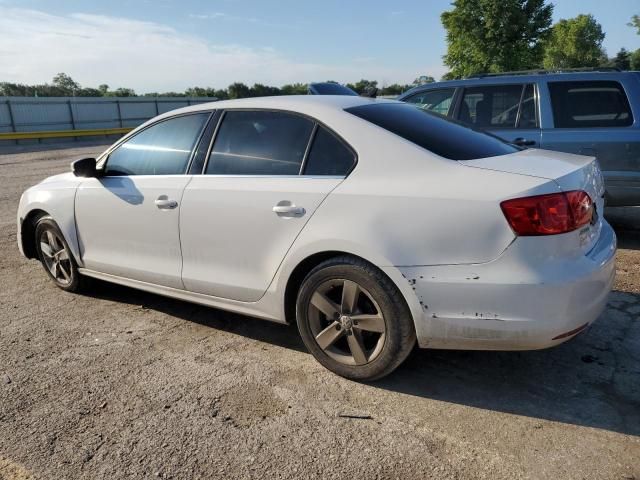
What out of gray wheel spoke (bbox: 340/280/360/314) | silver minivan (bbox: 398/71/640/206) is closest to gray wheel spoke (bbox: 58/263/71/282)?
gray wheel spoke (bbox: 340/280/360/314)

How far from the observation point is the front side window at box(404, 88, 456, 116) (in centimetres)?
652

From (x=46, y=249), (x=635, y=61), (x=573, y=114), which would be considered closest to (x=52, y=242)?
(x=46, y=249)

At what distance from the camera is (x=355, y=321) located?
3035 millimetres

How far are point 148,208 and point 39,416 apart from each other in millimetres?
1541

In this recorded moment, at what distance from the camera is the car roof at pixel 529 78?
18.4 feet

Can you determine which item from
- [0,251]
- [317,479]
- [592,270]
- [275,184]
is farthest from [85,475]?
[0,251]

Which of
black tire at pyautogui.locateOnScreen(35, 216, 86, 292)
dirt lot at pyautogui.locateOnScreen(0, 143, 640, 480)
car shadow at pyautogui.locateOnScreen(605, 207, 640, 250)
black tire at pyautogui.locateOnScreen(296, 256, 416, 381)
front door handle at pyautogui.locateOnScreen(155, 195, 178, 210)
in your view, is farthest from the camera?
car shadow at pyautogui.locateOnScreen(605, 207, 640, 250)

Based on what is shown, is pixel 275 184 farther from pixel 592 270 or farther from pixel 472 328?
pixel 592 270

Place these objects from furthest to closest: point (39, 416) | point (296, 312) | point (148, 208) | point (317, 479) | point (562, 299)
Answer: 1. point (148, 208)
2. point (296, 312)
3. point (39, 416)
4. point (562, 299)
5. point (317, 479)

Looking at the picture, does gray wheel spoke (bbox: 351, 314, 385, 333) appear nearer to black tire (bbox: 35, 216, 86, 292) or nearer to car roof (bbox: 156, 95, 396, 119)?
car roof (bbox: 156, 95, 396, 119)

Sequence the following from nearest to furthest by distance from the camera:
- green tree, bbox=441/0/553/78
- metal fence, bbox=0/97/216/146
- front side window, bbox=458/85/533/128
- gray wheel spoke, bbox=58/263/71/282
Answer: gray wheel spoke, bbox=58/263/71/282, front side window, bbox=458/85/533/128, metal fence, bbox=0/97/216/146, green tree, bbox=441/0/553/78

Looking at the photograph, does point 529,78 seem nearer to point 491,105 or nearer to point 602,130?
point 491,105

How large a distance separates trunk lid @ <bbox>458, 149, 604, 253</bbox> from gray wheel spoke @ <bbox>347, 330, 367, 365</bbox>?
3.68 feet

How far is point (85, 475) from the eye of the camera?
243 cm
